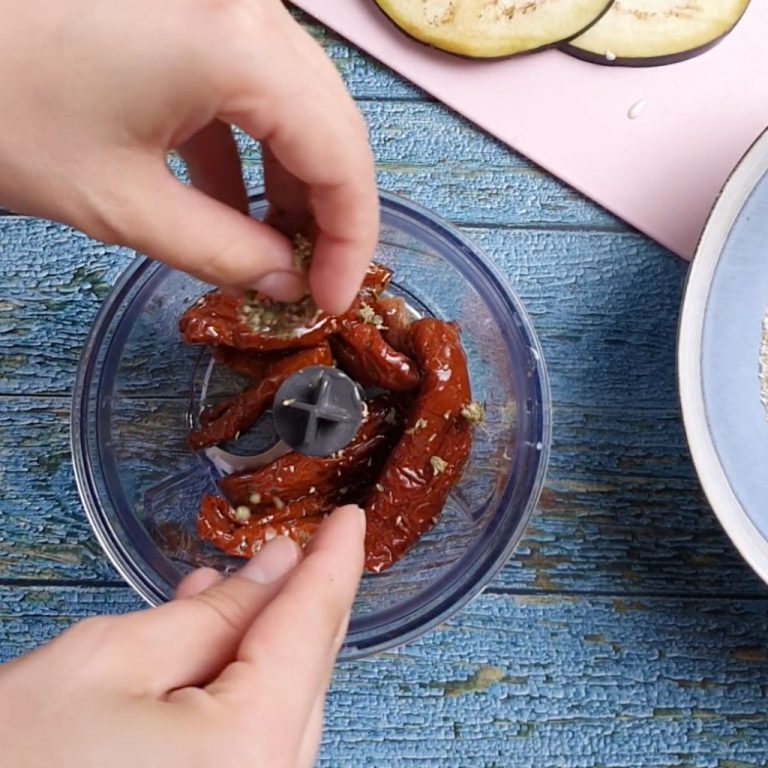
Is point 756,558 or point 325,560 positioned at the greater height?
point 325,560

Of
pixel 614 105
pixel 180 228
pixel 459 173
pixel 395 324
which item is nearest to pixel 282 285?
pixel 180 228

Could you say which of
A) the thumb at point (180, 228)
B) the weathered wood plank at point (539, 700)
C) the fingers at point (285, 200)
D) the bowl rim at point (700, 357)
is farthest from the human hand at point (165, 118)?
the weathered wood plank at point (539, 700)

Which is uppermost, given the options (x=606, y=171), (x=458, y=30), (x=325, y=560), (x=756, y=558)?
(x=458, y=30)

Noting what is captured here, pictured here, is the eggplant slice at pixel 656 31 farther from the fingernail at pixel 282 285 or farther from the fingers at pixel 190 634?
the fingers at pixel 190 634

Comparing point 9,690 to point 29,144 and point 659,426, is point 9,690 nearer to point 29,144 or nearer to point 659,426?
point 29,144

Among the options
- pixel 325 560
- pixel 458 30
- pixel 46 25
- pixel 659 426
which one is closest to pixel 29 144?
pixel 46 25

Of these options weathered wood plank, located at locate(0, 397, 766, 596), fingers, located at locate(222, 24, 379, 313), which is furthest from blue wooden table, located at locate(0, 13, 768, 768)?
fingers, located at locate(222, 24, 379, 313)
